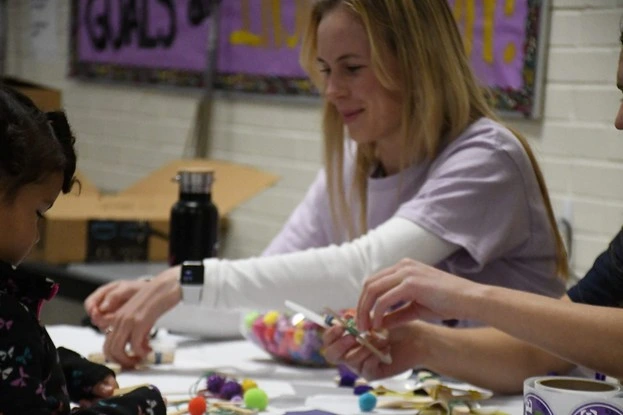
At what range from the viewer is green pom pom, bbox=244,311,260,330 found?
1.96m

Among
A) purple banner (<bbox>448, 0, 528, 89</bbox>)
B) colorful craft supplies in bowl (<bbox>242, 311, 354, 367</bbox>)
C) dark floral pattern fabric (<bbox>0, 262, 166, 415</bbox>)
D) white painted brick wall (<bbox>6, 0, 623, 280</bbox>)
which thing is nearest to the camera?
dark floral pattern fabric (<bbox>0, 262, 166, 415</bbox>)

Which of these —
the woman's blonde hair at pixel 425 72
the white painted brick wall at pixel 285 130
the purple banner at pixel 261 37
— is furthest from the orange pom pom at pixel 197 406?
the purple banner at pixel 261 37

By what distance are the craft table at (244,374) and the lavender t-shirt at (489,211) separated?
30 centimetres

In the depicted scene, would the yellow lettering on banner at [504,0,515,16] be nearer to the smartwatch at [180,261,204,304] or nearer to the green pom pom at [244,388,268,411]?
the smartwatch at [180,261,204,304]

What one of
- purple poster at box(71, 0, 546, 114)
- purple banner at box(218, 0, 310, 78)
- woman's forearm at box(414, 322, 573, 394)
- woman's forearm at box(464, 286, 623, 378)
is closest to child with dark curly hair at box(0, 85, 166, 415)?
woman's forearm at box(464, 286, 623, 378)

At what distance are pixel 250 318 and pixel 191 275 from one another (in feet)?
0.48

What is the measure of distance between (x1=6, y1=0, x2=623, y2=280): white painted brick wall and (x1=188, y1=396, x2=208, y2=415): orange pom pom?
1455 mm

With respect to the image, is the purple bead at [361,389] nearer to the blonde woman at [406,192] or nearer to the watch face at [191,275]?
the blonde woman at [406,192]

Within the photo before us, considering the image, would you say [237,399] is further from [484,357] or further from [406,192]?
[406,192]

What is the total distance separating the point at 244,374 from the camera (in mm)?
1858

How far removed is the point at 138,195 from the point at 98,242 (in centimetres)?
42

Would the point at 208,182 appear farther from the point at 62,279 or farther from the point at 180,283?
the point at 62,279

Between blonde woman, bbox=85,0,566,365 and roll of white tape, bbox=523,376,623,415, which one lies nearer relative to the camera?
roll of white tape, bbox=523,376,623,415

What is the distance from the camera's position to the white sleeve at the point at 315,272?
191 centimetres
